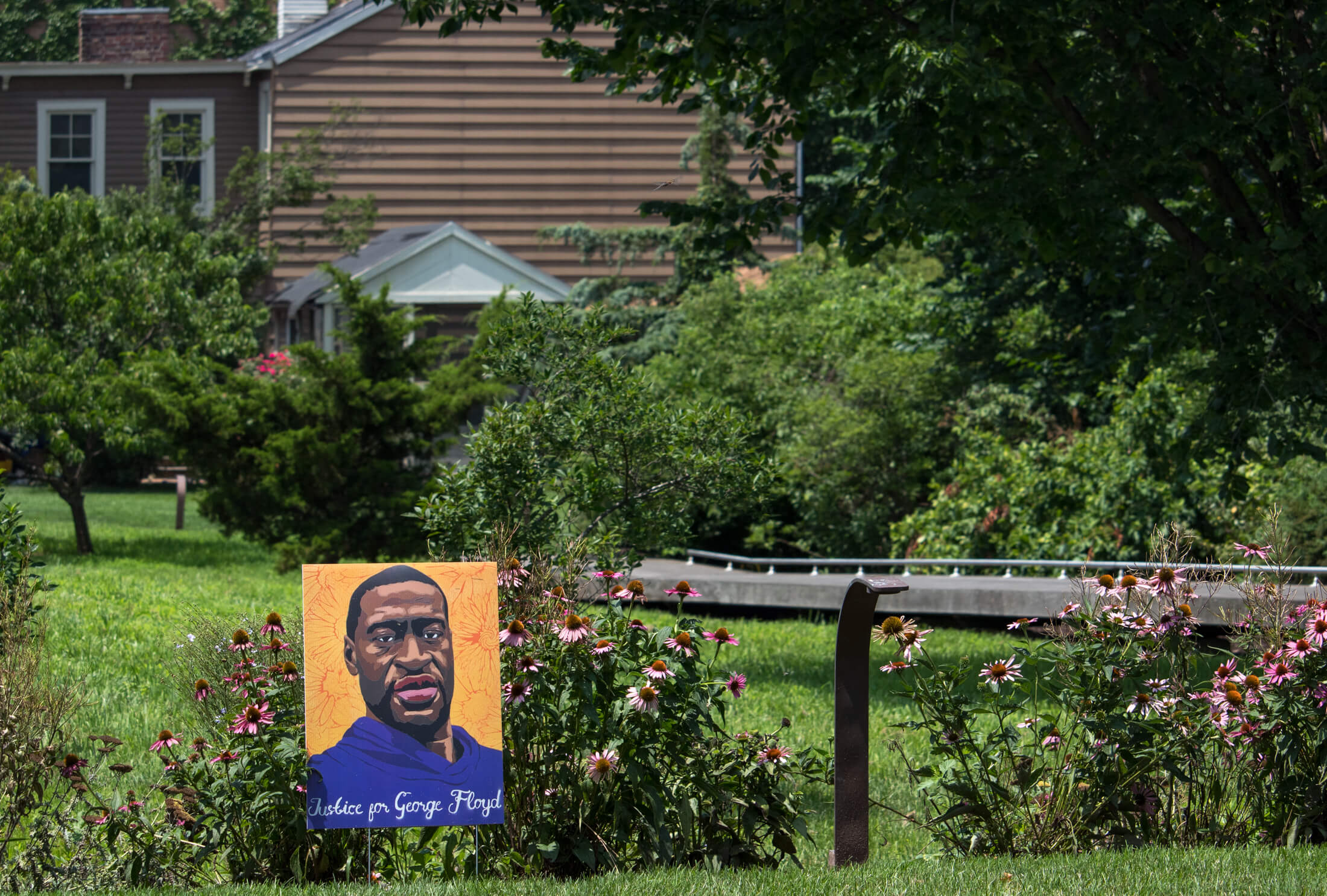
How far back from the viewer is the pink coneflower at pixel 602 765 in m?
4.22

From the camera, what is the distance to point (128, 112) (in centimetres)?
2373

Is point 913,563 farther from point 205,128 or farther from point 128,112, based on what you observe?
point 128,112

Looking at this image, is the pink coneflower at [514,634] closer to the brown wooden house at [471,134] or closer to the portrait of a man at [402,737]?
the portrait of a man at [402,737]

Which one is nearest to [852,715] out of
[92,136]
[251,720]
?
[251,720]

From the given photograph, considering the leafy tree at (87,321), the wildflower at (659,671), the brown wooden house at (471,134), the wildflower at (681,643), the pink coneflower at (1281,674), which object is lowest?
the pink coneflower at (1281,674)

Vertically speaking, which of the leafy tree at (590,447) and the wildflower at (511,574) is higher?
the leafy tree at (590,447)

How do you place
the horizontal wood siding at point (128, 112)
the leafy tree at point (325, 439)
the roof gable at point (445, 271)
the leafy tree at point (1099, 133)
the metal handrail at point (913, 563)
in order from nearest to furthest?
the leafy tree at point (1099, 133) < the metal handrail at point (913, 563) < the leafy tree at point (325, 439) < the roof gable at point (445, 271) < the horizontal wood siding at point (128, 112)

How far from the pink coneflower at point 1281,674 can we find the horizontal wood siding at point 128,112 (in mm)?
21392

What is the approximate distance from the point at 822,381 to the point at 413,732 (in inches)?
431

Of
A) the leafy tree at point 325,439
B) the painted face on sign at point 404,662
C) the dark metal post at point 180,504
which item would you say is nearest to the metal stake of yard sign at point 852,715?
the painted face on sign at point 404,662

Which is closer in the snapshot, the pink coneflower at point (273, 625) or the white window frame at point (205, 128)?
the pink coneflower at point (273, 625)

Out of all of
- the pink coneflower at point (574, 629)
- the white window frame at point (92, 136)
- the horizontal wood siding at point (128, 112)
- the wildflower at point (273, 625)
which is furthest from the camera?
the white window frame at point (92, 136)

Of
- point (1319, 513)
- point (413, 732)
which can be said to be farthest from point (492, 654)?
point (1319, 513)

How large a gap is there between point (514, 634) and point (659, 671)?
50cm
